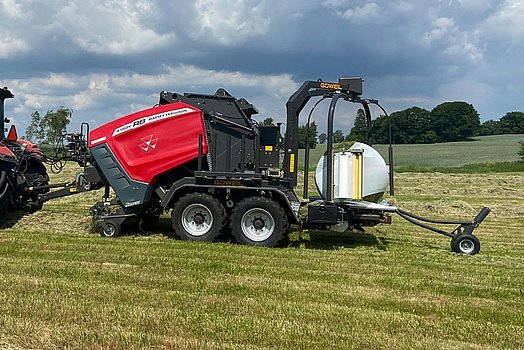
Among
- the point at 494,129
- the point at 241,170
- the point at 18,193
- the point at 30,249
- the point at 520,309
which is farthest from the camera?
the point at 494,129

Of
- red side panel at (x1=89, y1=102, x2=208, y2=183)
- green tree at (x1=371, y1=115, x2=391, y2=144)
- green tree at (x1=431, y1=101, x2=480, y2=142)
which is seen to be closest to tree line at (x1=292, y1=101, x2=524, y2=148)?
green tree at (x1=431, y1=101, x2=480, y2=142)

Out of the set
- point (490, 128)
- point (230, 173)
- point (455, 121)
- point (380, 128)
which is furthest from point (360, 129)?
point (490, 128)

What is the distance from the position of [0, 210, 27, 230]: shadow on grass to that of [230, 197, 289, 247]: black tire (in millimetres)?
4306

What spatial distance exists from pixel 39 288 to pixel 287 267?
2898 millimetres

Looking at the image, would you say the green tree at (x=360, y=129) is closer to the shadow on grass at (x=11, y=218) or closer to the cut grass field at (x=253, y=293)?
the cut grass field at (x=253, y=293)

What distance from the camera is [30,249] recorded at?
7.54 metres

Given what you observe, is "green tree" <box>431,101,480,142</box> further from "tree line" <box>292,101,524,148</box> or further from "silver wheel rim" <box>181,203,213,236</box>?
"silver wheel rim" <box>181,203,213,236</box>

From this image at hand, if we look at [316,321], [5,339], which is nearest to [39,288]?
[5,339]

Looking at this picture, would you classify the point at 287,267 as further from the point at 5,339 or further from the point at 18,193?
the point at 18,193

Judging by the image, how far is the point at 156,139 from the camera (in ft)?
28.5

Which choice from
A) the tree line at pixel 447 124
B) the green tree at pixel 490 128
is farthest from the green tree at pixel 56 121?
the green tree at pixel 490 128

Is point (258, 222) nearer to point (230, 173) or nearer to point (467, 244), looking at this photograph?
point (230, 173)

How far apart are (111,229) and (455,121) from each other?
59.8 metres

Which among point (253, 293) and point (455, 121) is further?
point (455, 121)
